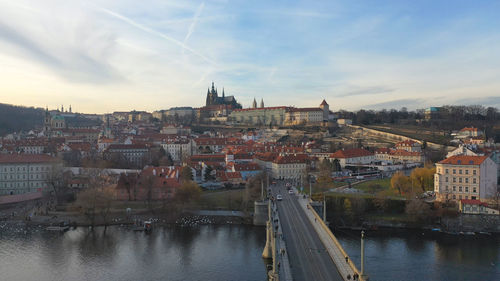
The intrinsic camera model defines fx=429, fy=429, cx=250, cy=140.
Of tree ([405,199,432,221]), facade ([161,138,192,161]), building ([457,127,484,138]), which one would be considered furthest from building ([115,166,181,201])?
building ([457,127,484,138])

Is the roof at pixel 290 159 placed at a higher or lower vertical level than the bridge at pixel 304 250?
higher

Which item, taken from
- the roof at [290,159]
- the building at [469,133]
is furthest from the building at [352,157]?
the building at [469,133]

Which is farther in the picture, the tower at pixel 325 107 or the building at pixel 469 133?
the tower at pixel 325 107

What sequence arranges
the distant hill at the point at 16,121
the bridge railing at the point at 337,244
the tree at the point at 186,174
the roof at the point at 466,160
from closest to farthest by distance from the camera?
the bridge railing at the point at 337,244 < the roof at the point at 466,160 < the tree at the point at 186,174 < the distant hill at the point at 16,121

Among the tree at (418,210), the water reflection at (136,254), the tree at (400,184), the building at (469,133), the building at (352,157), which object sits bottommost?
the water reflection at (136,254)

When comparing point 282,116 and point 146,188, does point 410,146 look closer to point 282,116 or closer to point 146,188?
point 146,188

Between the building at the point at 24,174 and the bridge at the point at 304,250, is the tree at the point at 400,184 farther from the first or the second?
the building at the point at 24,174

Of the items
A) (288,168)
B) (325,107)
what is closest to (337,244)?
(288,168)

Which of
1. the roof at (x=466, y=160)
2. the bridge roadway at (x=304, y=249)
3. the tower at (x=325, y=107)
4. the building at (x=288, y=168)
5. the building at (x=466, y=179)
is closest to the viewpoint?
the bridge roadway at (x=304, y=249)
